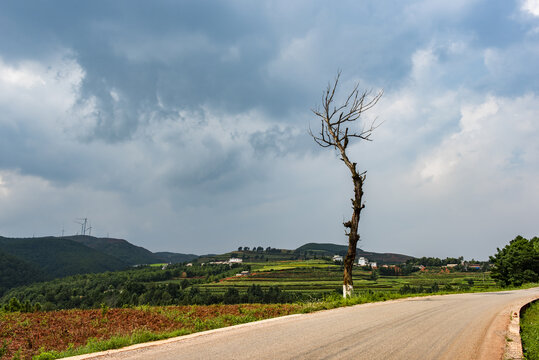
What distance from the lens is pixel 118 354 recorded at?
19.8 feet

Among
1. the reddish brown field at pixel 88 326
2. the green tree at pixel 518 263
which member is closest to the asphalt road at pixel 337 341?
the reddish brown field at pixel 88 326

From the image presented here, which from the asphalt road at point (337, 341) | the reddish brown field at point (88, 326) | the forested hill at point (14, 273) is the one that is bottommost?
the forested hill at point (14, 273)

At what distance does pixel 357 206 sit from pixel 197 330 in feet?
44.2

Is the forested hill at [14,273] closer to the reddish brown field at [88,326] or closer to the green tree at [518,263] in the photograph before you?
the reddish brown field at [88,326]

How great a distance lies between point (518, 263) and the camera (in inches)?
2276

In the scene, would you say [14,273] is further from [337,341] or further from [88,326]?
[337,341]

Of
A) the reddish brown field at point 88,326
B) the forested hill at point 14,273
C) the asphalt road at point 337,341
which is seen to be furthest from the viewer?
the forested hill at point 14,273

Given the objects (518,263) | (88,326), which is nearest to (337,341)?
(88,326)

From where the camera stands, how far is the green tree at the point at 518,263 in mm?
56625

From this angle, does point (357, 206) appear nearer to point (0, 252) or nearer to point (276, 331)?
point (276, 331)

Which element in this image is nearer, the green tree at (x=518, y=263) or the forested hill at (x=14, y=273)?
the green tree at (x=518, y=263)

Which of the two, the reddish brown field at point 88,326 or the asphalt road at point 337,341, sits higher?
the asphalt road at point 337,341

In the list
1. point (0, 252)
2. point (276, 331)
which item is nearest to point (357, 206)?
point (276, 331)

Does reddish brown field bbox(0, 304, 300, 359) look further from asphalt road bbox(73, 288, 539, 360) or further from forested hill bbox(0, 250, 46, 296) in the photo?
forested hill bbox(0, 250, 46, 296)
